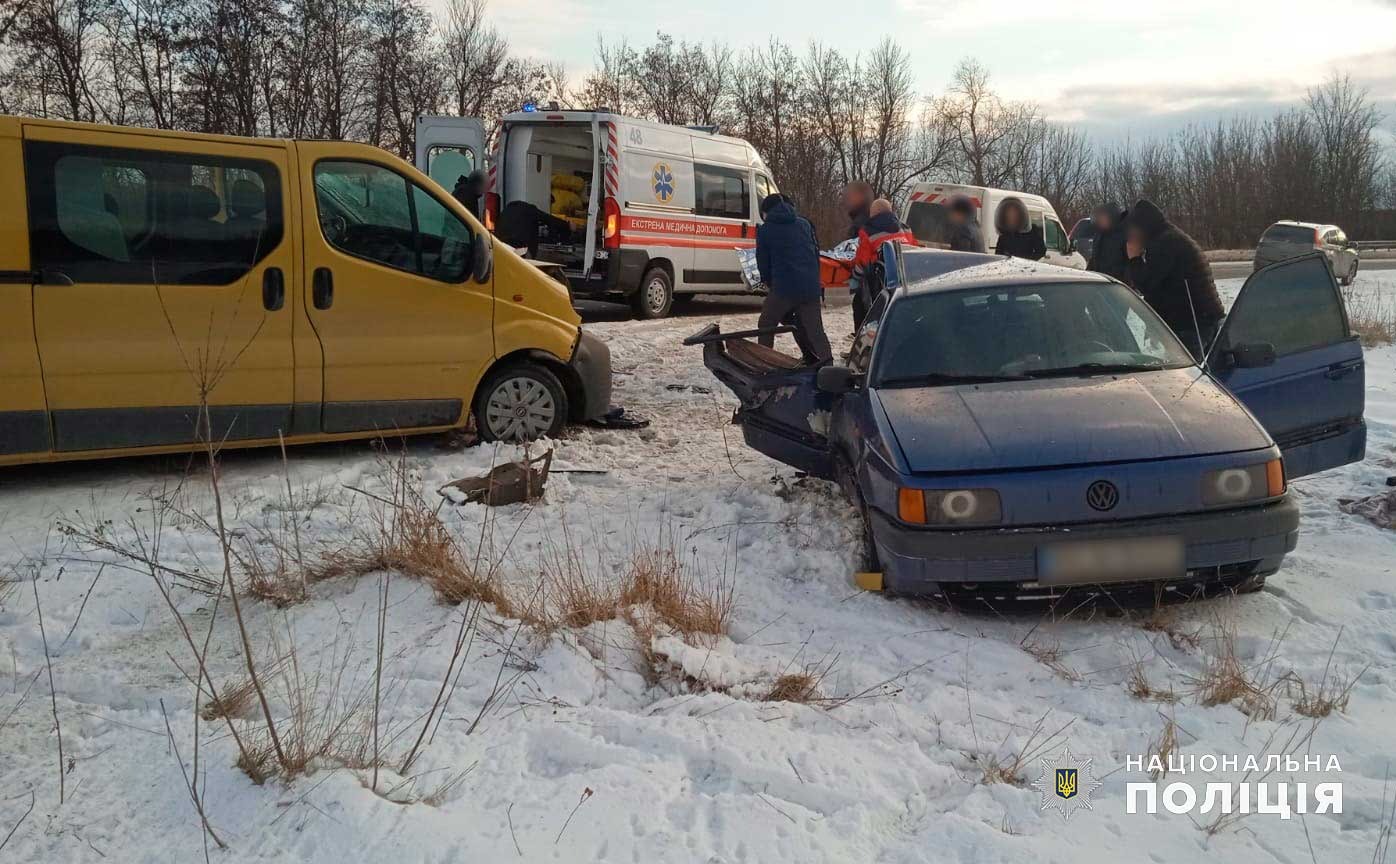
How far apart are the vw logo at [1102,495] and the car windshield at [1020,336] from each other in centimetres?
101

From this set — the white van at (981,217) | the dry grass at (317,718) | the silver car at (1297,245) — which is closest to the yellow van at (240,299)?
the dry grass at (317,718)

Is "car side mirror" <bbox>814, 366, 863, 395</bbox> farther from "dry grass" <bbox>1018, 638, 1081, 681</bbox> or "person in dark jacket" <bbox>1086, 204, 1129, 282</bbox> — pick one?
"person in dark jacket" <bbox>1086, 204, 1129, 282</bbox>

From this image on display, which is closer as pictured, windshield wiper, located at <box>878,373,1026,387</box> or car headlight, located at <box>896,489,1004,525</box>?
car headlight, located at <box>896,489,1004,525</box>

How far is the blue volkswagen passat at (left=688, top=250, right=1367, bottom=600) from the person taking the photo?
3.95 meters

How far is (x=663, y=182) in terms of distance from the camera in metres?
13.7

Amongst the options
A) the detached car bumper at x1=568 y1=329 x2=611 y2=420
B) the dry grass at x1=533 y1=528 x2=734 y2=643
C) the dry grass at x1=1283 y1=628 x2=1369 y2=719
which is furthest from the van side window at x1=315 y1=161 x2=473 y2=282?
the dry grass at x1=1283 y1=628 x2=1369 y2=719

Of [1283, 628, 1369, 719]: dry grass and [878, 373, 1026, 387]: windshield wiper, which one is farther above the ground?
[878, 373, 1026, 387]: windshield wiper

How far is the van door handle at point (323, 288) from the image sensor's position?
5992mm

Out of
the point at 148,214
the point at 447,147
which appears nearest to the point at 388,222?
the point at 148,214

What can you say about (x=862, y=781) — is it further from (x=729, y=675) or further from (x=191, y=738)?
(x=191, y=738)

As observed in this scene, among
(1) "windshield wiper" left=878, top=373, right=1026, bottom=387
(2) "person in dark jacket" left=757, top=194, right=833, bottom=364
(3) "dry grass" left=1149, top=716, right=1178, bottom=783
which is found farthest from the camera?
(2) "person in dark jacket" left=757, top=194, right=833, bottom=364

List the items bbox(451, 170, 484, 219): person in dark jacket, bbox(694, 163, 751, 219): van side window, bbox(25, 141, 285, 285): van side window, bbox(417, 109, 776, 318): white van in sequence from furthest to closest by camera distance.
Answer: bbox(694, 163, 751, 219): van side window
bbox(417, 109, 776, 318): white van
bbox(451, 170, 484, 219): person in dark jacket
bbox(25, 141, 285, 285): van side window

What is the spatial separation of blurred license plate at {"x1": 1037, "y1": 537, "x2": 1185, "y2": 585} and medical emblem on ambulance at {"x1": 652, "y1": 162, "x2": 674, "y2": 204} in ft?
34.3

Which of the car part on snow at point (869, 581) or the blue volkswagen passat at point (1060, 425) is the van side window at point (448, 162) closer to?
the blue volkswagen passat at point (1060, 425)
